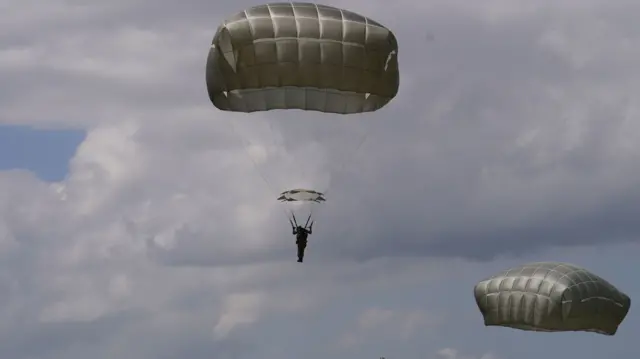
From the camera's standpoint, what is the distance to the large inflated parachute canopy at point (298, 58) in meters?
62.2

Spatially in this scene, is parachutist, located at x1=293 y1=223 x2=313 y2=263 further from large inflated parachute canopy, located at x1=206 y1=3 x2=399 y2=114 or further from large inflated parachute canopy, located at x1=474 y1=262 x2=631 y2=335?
large inflated parachute canopy, located at x1=474 y1=262 x2=631 y2=335

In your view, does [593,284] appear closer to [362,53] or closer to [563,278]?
[563,278]

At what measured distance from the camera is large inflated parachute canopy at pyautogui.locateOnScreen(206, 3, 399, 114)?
2448 inches

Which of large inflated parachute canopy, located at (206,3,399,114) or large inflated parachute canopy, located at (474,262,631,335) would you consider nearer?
large inflated parachute canopy, located at (206,3,399,114)

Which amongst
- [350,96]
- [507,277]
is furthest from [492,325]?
[350,96]

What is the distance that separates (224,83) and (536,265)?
3001 centimetres

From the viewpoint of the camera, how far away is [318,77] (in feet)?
205

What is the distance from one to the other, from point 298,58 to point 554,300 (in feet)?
90.8

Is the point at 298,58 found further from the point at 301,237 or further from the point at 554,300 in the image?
the point at 554,300

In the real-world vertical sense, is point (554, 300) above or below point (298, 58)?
below

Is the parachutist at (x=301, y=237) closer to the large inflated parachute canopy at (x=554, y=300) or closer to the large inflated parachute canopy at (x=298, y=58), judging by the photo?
the large inflated parachute canopy at (x=298, y=58)

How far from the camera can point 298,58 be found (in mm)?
62219

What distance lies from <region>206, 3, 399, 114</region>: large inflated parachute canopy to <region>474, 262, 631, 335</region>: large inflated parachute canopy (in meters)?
24.8

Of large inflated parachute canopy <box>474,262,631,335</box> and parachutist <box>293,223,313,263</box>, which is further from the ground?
large inflated parachute canopy <box>474,262,631,335</box>
